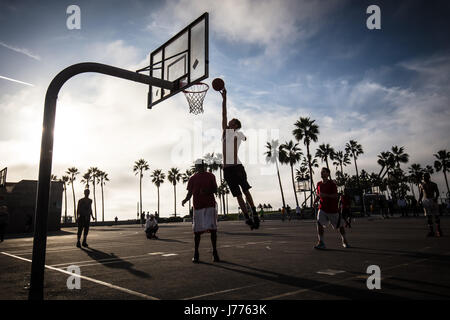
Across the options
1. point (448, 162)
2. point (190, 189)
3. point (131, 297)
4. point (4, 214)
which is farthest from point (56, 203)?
point (448, 162)

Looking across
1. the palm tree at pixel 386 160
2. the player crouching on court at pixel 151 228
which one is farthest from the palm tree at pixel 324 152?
the player crouching on court at pixel 151 228

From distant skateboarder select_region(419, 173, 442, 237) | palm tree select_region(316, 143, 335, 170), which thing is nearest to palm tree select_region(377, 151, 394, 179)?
palm tree select_region(316, 143, 335, 170)

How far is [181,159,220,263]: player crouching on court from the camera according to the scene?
6762 millimetres

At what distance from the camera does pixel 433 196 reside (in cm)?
1037

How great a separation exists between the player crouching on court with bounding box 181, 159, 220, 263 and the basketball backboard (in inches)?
110

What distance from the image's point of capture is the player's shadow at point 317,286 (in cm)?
354

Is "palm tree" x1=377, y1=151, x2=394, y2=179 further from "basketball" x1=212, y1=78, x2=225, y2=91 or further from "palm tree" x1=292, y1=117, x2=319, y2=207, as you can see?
"basketball" x1=212, y1=78, x2=225, y2=91

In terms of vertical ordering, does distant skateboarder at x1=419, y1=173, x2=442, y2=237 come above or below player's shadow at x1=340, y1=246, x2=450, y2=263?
above

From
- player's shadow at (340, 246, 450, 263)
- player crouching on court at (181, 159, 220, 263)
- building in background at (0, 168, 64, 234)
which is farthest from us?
building in background at (0, 168, 64, 234)

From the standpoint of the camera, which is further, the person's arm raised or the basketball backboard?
the basketball backboard

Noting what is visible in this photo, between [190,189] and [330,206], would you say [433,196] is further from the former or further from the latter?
[190,189]

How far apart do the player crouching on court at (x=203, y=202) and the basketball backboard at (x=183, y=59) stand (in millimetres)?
2787

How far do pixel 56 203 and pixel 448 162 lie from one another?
92.0 m

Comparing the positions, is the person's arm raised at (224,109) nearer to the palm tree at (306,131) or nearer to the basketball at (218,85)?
the basketball at (218,85)
